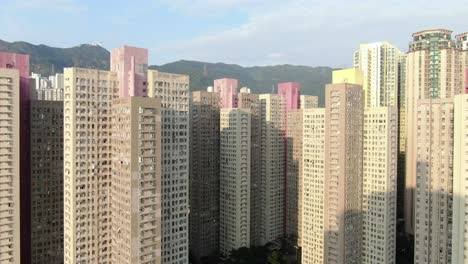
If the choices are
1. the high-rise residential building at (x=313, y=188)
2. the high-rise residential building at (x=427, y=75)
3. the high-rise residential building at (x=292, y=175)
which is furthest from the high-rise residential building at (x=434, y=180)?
the high-rise residential building at (x=292, y=175)

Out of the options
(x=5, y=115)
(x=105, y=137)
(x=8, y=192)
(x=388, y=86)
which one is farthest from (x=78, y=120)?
(x=388, y=86)

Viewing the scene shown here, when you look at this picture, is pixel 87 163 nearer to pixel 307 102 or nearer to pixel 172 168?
pixel 172 168

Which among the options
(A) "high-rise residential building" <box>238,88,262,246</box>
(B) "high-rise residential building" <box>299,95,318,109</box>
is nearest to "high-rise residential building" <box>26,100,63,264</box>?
(A) "high-rise residential building" <box>238,88,262,246</box>

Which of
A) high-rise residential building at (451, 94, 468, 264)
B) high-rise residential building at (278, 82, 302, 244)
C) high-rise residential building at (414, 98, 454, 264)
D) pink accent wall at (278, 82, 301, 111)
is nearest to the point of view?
high-rise residential building at (451, 94, 468, 264)

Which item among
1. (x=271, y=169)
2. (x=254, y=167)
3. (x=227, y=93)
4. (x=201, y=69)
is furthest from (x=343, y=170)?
(x=201, y=69)

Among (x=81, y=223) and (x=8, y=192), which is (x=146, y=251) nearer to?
(x=81, y=223)

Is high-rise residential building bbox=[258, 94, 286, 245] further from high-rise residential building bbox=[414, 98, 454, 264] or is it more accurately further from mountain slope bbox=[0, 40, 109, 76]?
mountain slope bbox=[0, 40, 109, 76]
